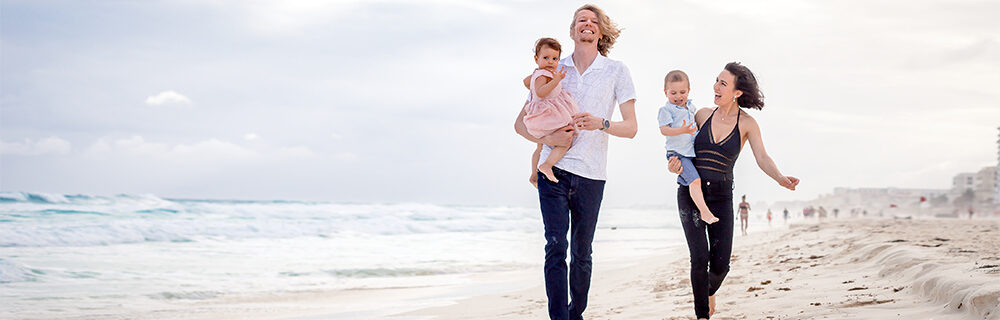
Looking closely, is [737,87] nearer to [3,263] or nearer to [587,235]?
[587,235]

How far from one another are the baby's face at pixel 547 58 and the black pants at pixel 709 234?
1345mm

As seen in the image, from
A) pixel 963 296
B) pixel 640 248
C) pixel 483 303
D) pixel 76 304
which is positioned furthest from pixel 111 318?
pixel 640 248

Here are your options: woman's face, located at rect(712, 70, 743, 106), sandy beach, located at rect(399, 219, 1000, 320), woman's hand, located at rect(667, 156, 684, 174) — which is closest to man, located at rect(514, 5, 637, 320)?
woman's hand, located at rect(667, 156, 684, 174)

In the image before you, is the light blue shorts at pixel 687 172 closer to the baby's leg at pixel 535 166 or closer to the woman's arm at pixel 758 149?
the woman's arm at pixel 758 149

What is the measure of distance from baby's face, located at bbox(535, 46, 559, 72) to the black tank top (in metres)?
1.31

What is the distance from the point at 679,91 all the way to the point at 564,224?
1.13m

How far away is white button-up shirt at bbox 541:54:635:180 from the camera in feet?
11.9

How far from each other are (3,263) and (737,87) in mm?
11920

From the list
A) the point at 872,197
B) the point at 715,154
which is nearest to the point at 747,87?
the point at 715,154

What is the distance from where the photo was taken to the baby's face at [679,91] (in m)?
4.18

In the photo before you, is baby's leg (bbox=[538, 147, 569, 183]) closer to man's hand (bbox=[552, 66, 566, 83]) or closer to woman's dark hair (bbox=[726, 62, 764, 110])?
man's hand (bbox=[552, 66, 566, 83])

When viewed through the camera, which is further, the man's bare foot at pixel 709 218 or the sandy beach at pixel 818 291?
the sandy beach at pixel 818 291

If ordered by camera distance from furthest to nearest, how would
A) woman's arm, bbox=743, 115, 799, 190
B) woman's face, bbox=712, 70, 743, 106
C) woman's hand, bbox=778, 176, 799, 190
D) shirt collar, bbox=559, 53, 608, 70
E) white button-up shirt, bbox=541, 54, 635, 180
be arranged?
woman's face, bbox=712, 70, 743, 106
woman's arm, bbox=743, 115, 799, 190
woman's hand, bbox=778, 176, 799, 190
shirt collar, bbox=559, 53, 608, 70
white button-up shirt, bbox=541, 54, 635, 180

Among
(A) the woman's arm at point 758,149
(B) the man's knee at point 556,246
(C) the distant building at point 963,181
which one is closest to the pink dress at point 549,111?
(B) the man's knee at point 556,246
